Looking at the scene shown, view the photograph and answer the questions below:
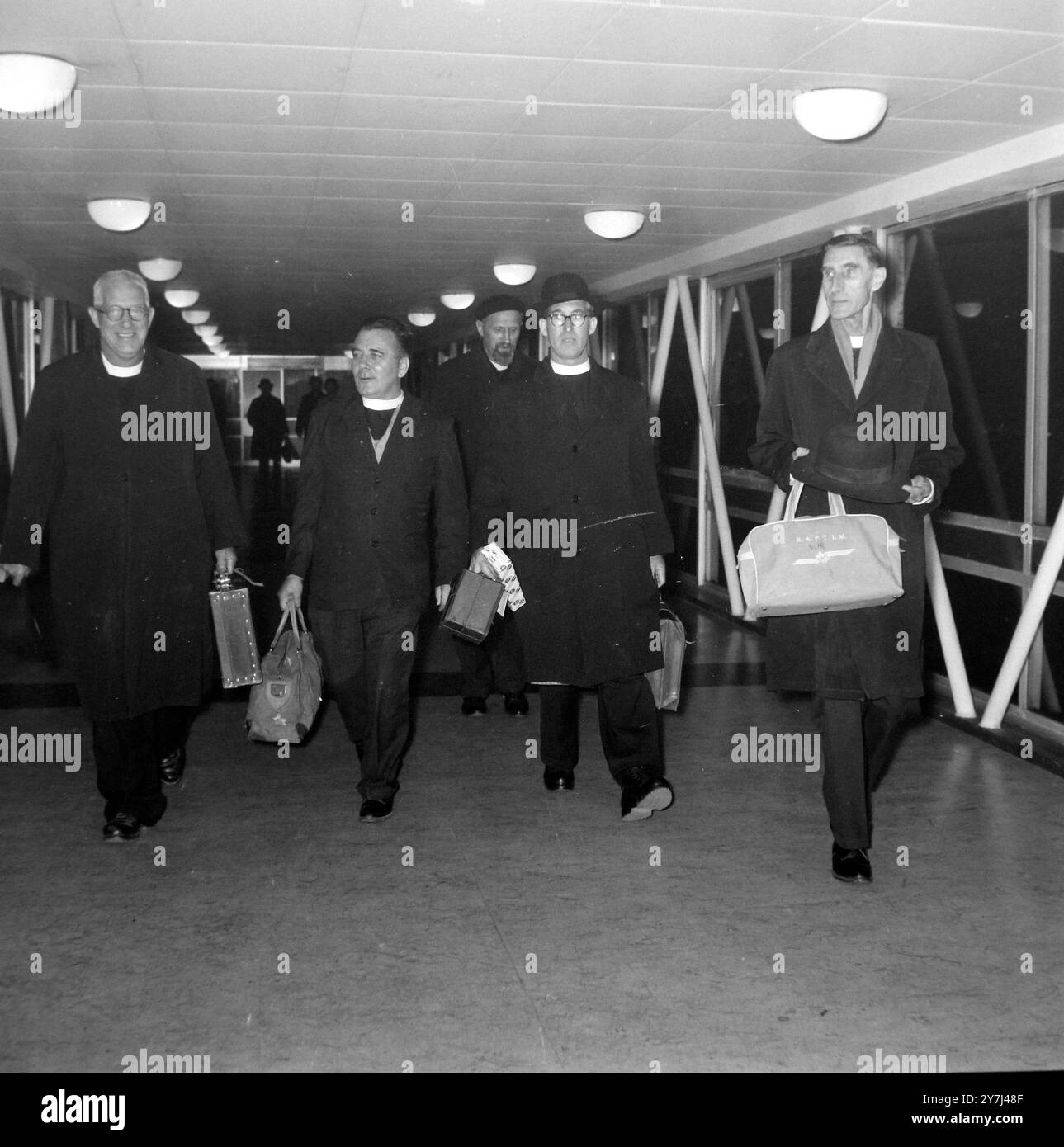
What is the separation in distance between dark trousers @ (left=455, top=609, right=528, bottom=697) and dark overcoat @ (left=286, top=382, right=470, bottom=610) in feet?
5.12

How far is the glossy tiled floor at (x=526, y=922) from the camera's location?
3.23 metres

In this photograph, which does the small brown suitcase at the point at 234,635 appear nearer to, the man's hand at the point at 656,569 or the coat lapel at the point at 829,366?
the man's hand at the point at 656,569

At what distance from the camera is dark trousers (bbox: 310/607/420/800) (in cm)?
497

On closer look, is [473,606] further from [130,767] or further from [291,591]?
[130,767]

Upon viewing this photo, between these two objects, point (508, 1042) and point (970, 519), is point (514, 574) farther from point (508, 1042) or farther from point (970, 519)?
point (970, 519)

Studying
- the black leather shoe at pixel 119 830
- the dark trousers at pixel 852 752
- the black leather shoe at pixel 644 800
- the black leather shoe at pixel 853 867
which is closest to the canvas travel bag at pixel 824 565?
the dark trousers at pixel 852 752

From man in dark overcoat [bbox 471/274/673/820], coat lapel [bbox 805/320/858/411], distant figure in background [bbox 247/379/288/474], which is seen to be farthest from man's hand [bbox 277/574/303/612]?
distant figure in background [bbox 247/379/288/474]

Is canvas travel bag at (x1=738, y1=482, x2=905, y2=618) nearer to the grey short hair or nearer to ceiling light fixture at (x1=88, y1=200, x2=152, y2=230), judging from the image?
the grey short hair

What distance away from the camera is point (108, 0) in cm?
405

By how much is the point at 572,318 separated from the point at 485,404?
168cm

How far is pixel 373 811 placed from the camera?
5016 mm

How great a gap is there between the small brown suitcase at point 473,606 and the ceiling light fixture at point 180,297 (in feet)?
28.9

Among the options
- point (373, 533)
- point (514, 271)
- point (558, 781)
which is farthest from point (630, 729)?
point (514, 271)

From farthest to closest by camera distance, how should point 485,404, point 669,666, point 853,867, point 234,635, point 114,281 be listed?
point 485,404 → point 669,666 → point 234,635 → point 114,281 → point 853,867
